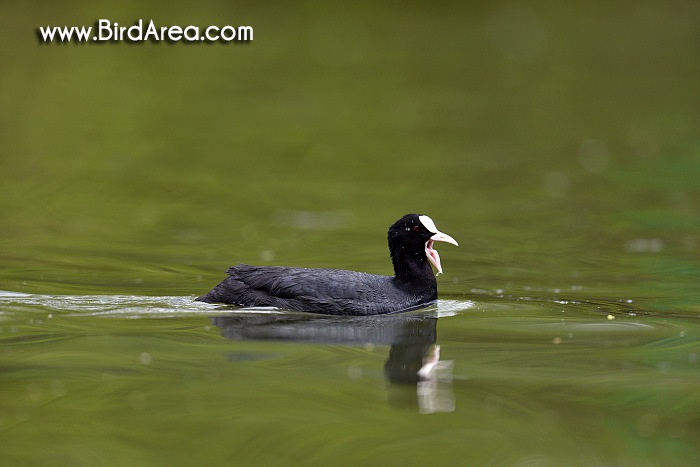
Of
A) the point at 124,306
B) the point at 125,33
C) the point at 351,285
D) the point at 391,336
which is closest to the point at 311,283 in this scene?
the point at 351,285

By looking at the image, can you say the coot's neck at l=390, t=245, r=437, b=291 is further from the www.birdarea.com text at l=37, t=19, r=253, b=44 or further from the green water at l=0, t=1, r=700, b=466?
the www.birdarea.com text at l=37, t=19, r=253, b=44

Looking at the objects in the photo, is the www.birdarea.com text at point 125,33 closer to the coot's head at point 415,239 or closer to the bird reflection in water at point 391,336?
the coot's head at point 415,239

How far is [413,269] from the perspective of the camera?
965 cm

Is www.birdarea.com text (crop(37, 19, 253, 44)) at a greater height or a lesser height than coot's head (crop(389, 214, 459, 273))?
greater

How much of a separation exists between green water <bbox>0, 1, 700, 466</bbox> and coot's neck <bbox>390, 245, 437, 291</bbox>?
14.3 inches

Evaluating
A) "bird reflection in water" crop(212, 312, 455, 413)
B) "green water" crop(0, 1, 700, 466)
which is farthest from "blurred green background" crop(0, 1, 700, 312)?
"bird reflection in water" crop(212, 312, 455, 413)

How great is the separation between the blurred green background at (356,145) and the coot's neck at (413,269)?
2.24ft

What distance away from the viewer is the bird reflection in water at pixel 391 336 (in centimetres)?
684

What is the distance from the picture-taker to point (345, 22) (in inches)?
1089

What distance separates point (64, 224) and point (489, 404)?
7834mm

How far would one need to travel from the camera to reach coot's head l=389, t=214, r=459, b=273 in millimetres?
9641

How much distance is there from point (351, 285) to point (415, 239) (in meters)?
0.77

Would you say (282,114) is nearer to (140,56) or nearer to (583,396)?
(140,56)

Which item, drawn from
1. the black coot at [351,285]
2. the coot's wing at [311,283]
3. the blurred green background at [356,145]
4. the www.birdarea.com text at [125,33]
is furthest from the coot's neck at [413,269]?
the www.birdarea.com text at [125,33]
